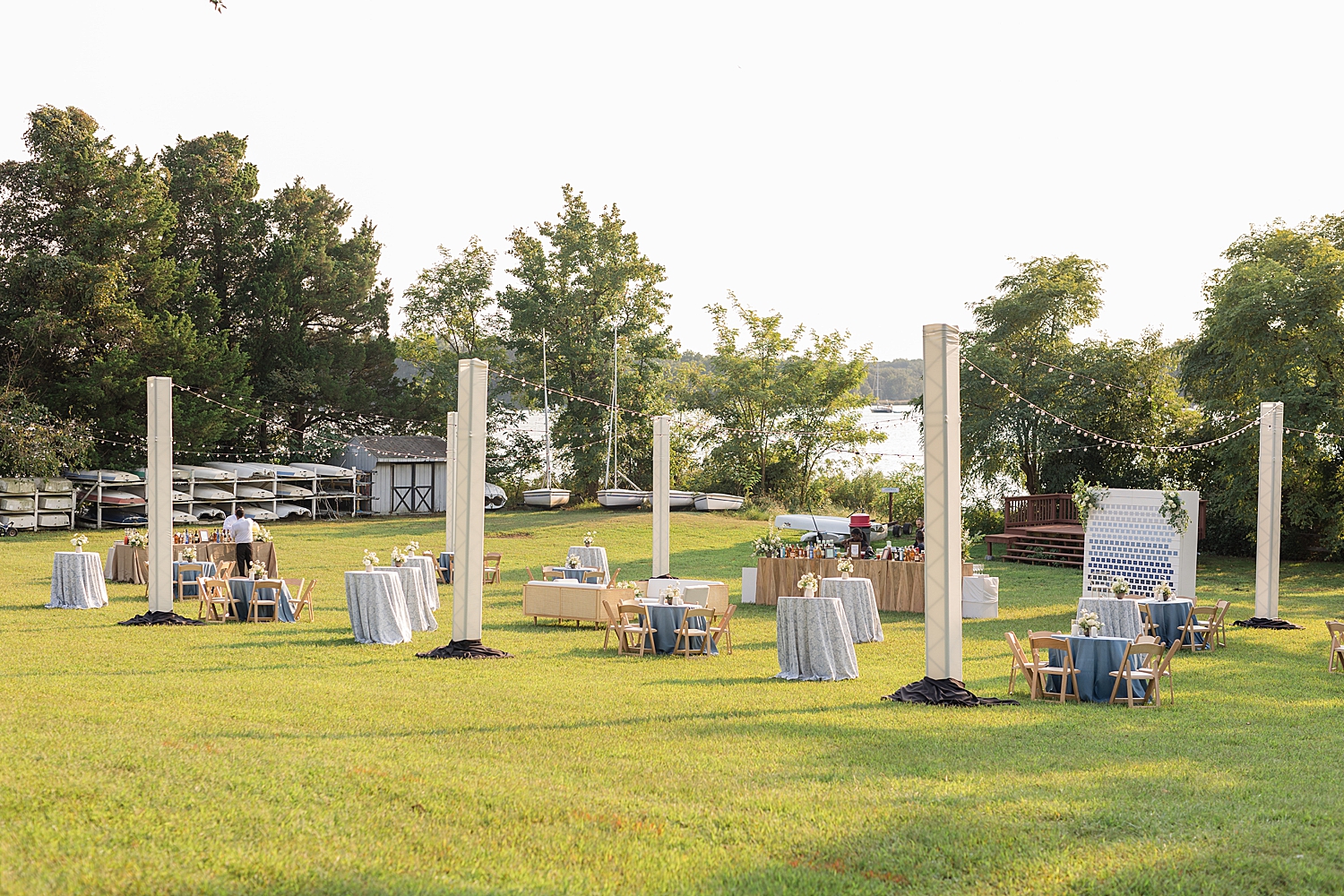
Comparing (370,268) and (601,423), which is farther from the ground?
(370,268)

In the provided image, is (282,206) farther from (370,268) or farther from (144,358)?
(144,358)

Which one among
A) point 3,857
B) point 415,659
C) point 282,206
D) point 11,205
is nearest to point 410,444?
point 282,206

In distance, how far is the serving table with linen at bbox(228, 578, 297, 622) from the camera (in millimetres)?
15539

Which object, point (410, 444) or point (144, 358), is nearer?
point (144, 358)

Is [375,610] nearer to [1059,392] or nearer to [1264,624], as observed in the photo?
[1264,624]

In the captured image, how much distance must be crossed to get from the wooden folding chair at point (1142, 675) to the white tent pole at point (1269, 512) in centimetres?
755

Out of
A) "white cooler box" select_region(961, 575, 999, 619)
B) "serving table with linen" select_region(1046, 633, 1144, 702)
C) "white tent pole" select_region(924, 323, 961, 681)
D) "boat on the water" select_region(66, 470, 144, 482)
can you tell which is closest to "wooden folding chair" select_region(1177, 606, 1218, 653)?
"white cooler box" select_region(961, 575, 999, 619)

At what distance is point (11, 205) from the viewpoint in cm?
3559

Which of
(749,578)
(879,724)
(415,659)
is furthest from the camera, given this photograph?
(749,578)

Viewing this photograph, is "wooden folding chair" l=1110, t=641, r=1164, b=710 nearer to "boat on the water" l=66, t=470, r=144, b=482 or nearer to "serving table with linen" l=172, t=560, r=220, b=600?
"serving table with linen" l=172, t=560, r=220, b=600

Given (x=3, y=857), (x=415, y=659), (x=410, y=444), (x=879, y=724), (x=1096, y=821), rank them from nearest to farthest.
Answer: (x=3, y=857) → (x=1096, y=821) → (x=879, y=724) → (x=415, y=659) → (x=410, y=444)

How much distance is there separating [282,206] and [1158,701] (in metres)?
39.7

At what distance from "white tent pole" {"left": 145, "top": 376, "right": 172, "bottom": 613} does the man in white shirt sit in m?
2.62

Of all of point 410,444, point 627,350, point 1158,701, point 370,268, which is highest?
point 370,268
